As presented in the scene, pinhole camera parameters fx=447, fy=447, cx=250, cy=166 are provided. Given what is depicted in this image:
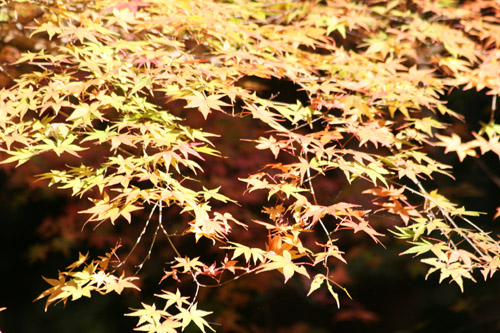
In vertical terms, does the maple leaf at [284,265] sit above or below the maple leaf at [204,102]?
below

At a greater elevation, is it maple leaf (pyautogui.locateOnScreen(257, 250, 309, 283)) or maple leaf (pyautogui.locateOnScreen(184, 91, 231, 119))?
maple leaf (pyautogui.locateOnScreen(184, 91, 231, 119))

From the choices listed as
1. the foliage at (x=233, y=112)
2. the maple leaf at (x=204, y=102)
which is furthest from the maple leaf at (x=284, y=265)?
the maple leaf at (x=204, y=102)

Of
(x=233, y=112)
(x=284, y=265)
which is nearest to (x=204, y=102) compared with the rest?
(x=233, y=112)

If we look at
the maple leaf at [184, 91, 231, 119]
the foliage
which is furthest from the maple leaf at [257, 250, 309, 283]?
the maple leaf at [184, 91, 231, 119]

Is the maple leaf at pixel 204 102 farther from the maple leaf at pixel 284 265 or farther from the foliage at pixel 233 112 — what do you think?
the maple leaf at pixel 284 265

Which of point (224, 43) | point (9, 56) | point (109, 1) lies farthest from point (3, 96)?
point (9, 56)

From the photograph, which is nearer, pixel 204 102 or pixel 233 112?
pixel 204 102

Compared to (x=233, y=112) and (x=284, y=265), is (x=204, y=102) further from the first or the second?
(x=284, y=265)

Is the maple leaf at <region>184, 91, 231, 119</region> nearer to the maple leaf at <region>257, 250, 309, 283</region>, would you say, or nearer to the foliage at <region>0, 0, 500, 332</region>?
the foliage at <region>0, 0, 500, 332</region>

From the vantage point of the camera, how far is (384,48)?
3.15 meters

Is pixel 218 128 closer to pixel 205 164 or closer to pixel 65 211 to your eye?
pixel 205 164

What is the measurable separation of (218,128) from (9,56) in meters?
1.80

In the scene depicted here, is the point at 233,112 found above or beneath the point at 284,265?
above

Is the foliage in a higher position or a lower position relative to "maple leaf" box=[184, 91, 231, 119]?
lower
